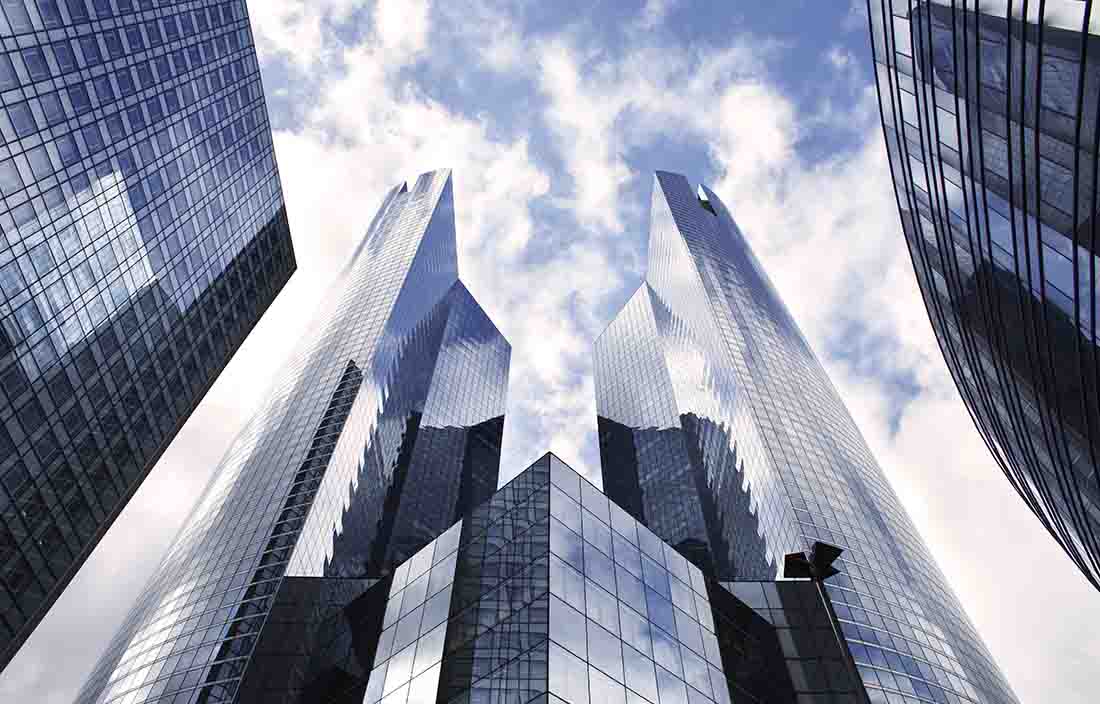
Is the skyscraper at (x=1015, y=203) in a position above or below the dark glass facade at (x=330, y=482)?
below

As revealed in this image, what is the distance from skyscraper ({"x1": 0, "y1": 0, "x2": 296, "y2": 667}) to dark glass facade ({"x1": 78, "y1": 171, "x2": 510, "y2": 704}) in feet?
56.2

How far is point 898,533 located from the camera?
298 ft

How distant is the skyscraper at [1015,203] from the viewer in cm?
2256

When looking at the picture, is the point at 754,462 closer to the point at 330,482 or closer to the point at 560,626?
the point at 330,482

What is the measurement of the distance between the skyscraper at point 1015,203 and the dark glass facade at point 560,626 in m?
15.0

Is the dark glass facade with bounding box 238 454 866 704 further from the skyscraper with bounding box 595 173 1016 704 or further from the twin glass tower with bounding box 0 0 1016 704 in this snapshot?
the skyscraper with bounding box 595 173 1016 704

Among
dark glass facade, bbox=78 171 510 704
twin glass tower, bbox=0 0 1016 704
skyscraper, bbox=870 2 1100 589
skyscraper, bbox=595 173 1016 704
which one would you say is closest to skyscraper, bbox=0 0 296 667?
twin glass tower, bbox=0 0 1016 704

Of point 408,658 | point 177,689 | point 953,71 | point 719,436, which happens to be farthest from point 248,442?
point 953,71

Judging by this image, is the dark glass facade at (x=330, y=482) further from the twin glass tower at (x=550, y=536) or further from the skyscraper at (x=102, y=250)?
the skyscraper at (x=102, y=250)

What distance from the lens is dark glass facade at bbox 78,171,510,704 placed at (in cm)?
7050

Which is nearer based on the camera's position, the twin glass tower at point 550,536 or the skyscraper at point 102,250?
the twin glass tower at point 550,536

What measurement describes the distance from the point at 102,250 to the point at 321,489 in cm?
4134

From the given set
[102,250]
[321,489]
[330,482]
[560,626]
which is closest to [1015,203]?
[560,626]

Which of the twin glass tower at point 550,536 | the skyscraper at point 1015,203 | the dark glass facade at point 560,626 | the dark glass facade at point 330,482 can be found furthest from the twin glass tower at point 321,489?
the skyscraper at point 1015,203
